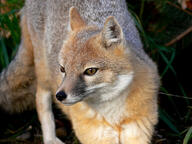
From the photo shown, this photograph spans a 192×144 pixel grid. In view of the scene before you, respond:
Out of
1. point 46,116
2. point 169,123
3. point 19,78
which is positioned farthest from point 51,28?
point 169,123

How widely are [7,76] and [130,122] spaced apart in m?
1.78

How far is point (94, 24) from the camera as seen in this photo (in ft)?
9.31

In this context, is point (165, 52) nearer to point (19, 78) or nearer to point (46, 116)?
point (46, 116)

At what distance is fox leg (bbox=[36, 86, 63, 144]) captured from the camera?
11.4ft

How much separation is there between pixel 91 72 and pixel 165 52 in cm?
192

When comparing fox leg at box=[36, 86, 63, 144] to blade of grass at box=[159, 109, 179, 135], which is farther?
fox leg at box=[36, 86, 63, 144]

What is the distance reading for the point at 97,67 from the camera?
2.14m

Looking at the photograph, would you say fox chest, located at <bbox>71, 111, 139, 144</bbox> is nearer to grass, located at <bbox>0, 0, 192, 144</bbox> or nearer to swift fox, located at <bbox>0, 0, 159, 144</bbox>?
swift fox, located at <bbox>0, 0, 159, 144</bbox>

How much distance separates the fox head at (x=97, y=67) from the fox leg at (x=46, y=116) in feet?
4.16

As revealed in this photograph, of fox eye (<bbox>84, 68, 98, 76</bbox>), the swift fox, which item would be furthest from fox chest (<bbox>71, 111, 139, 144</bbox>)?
fox eye (<bbox>84, 68, 98, 76</bbox>)

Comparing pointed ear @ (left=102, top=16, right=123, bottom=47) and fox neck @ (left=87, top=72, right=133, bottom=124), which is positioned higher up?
pointed ear @ (left=102, top=16, right=123, bottom=47)

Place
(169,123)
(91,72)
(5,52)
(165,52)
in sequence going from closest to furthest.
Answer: (91,72) → (169,123) → (165,52) → (5,52)

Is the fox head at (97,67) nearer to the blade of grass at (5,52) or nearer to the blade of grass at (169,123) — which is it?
the blade of grass at (169,123)

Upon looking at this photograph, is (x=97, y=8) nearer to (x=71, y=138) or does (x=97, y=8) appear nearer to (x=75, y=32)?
(x=75, y=32)
